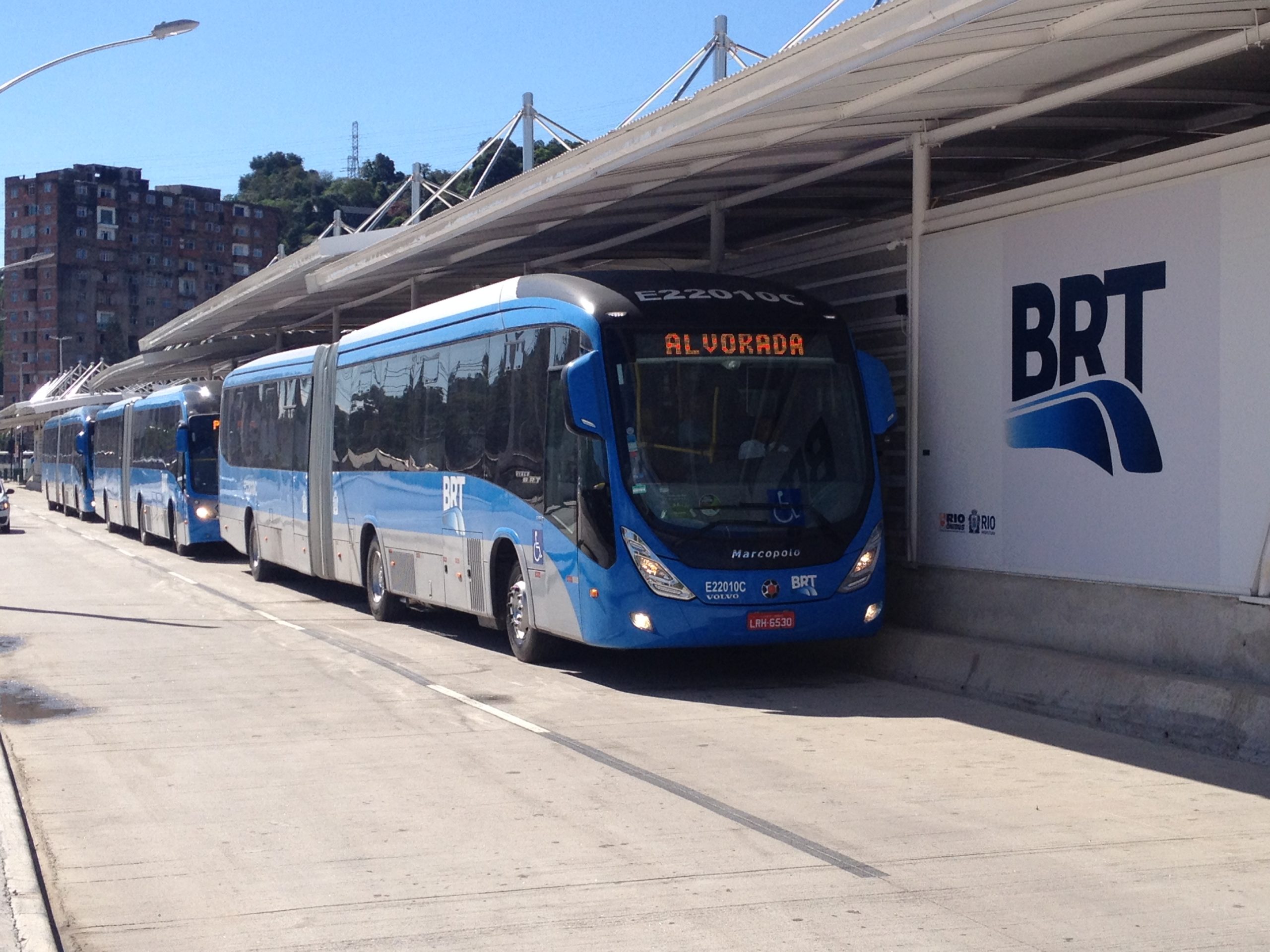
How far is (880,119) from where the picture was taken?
13.0 metres

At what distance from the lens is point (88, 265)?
15325 centimetres

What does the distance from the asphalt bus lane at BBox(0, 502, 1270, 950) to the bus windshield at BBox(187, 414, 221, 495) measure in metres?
16.0

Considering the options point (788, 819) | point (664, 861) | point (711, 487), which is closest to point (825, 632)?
point (711, 487)

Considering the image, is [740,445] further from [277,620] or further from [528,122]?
[528,122]

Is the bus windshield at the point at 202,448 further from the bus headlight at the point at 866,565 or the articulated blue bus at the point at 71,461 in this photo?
the bus headlight at the point at 866,565

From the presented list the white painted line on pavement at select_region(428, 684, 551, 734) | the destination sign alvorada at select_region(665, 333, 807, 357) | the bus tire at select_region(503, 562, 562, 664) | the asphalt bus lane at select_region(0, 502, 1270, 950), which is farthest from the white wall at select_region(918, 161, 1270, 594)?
the white painted line on pavement at select_region(428, 684, 551, 734)

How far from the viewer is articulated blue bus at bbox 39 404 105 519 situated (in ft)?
153

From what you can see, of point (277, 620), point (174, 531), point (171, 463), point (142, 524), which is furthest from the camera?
point (142, 524)

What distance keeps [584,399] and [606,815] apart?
4750 mm

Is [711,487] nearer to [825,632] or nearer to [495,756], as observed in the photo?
[825,632]

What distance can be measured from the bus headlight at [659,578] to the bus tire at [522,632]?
6.09 feet

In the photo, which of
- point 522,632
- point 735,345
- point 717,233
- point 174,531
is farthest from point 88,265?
point 735,345

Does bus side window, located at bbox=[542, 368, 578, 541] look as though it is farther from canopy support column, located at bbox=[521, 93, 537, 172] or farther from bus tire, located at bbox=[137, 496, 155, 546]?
bus tire, located at bbox=[137, 496, 155, 546]

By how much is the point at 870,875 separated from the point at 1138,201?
20.6 ft
